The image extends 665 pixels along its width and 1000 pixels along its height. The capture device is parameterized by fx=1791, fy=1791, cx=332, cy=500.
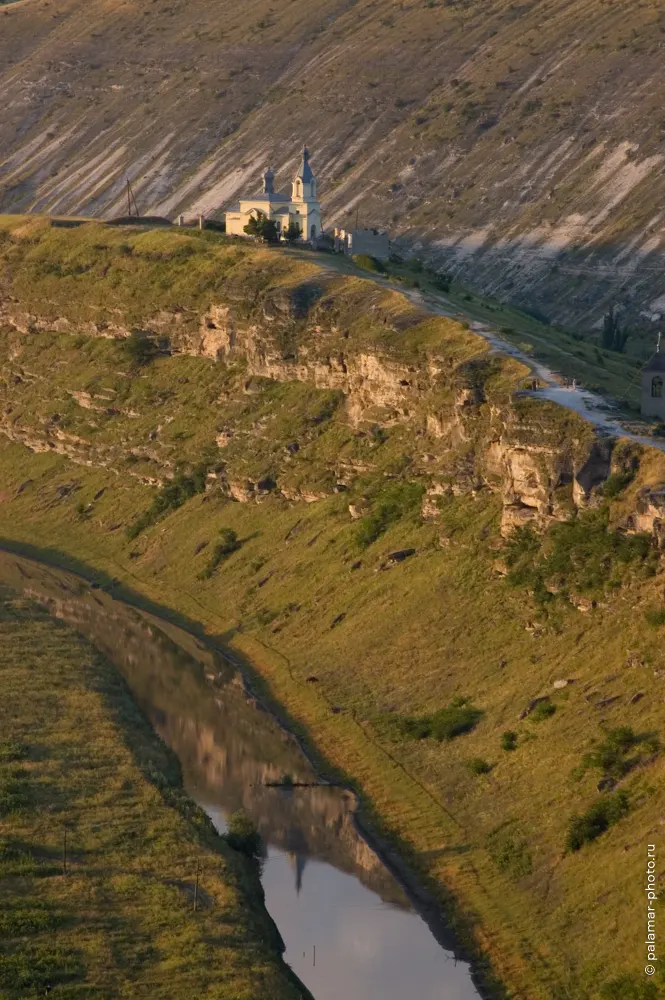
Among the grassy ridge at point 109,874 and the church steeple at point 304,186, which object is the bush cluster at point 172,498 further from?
the church steeple at point 304,186

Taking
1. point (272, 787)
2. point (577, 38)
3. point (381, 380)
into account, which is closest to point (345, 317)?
point (381, 380)

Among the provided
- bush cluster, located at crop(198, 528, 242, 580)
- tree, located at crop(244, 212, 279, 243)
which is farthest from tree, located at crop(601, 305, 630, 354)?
bush cluster, located at crop(198, 528, 242, 580)

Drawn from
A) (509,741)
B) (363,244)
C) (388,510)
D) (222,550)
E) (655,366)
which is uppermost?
(655,366)

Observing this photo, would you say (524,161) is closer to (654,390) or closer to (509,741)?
(654,390)

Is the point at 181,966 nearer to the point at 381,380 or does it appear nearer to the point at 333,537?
the point at 333,537

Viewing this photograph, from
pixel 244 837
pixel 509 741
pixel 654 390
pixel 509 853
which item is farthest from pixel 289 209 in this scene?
pixel 509 853

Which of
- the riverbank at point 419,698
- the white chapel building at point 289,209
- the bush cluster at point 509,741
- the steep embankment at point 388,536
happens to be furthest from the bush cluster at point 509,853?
the white chapel building at point 289,209
